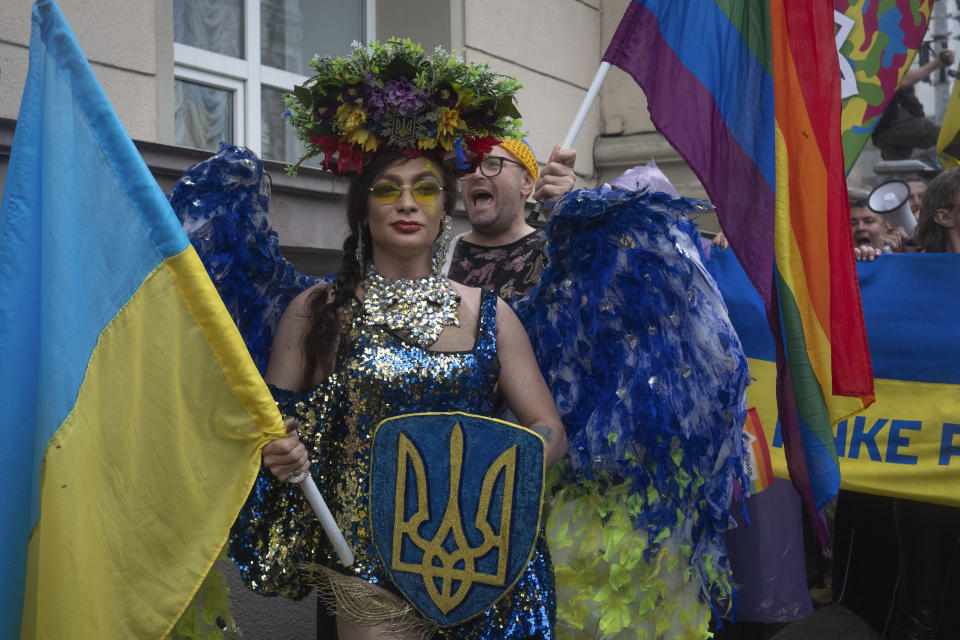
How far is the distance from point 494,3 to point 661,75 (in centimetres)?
325

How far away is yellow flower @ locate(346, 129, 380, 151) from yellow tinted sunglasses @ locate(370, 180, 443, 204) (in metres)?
0.11

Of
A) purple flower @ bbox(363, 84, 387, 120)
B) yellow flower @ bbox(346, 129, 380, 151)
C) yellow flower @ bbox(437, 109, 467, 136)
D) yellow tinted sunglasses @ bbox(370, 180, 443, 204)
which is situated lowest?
yellow tinted sunglasses @ bbox(370, 180, 443, 204)

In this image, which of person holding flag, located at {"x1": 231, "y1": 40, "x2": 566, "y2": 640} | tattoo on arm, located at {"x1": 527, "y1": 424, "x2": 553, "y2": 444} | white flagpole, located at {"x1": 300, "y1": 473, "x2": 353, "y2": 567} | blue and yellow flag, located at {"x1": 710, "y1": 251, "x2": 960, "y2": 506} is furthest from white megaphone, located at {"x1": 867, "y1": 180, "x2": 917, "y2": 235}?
white flagpole, located at {"x1": 300, "y1": 473, "x2": 353, "y2": 567}

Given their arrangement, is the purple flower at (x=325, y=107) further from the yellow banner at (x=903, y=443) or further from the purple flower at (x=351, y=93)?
the yellow banner at (x=903, y=443)

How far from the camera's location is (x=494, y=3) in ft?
19.8

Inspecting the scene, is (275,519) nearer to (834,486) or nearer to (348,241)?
(348,241)

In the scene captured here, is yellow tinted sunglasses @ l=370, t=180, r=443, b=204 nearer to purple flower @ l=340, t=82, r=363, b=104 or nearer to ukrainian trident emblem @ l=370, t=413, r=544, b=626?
purple flower @ l=340, t=82, r=363, b=104

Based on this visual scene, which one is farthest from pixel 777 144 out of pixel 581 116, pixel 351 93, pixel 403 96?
pixel 351 93

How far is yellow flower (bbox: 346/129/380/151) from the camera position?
2.44 meters

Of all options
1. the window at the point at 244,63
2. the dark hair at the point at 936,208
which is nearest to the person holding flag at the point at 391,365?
the dark hair at the point at 936,208

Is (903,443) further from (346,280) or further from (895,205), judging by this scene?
(346,280)

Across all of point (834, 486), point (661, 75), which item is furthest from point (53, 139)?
point (834, 486)

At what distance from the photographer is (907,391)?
382cm

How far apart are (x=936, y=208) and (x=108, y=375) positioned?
3.49m
